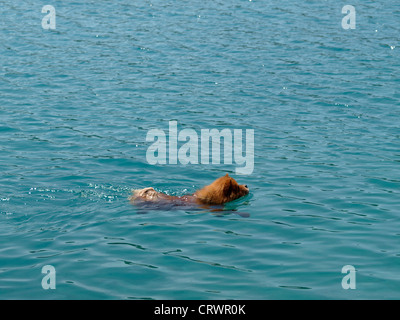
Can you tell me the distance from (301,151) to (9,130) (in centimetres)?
772

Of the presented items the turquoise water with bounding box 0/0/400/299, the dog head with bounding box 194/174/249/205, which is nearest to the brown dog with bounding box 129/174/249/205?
the dog head with bounding box 194/174/249/205

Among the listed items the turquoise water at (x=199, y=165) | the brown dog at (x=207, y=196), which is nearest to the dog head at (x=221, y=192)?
the brown dog at (x=207, y=196)

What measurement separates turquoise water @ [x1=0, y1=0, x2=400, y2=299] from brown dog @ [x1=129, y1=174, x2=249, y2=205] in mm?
261

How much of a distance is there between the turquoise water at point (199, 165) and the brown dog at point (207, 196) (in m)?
0.26

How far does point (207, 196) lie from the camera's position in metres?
13.0

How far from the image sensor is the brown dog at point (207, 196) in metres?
12.9

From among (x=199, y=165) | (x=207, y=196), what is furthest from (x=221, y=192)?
(x=199, y=165)

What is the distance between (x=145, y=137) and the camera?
685 inches

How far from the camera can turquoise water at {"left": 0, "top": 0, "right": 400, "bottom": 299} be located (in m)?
10.2

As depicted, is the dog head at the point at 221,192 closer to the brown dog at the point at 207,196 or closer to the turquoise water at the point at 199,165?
the brown dog at the point at 207,196

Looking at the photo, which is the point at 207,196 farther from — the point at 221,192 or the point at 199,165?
the point at 199,165

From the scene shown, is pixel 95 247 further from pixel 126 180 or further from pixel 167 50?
pixel 167 50

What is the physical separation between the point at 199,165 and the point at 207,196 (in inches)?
108

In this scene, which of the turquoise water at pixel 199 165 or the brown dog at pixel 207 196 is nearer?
the turquoise water at pixel 199 165
